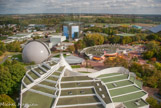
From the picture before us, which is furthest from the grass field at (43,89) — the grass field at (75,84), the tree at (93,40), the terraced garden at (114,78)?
the tree at (93,40)

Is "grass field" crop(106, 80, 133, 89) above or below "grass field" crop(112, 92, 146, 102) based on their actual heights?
above

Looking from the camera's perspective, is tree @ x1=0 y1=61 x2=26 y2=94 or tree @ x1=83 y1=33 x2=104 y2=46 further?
tree @ x1=83 y1=33 x2=104 y2=46

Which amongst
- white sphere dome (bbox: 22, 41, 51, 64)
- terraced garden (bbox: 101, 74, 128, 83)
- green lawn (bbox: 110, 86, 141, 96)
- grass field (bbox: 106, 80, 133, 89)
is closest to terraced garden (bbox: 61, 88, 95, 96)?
green lawn (bbox: 110, 86, 141, 96)

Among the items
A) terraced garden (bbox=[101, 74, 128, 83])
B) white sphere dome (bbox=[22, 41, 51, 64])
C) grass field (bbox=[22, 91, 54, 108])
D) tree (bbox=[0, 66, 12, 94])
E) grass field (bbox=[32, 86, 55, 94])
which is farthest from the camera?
white sphere dome (bbox=[22, 41, 51, 64])

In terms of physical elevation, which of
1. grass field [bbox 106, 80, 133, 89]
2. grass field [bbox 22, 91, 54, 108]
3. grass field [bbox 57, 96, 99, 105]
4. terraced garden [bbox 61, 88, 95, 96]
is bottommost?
grass field [bbox 106, 80, 133, 89]

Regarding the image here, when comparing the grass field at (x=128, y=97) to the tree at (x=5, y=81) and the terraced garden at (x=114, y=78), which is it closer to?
the terraced garden at (x=114, y=78)

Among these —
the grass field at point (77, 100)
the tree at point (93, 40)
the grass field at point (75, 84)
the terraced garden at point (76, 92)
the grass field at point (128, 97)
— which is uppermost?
the tree at point (93, 40)

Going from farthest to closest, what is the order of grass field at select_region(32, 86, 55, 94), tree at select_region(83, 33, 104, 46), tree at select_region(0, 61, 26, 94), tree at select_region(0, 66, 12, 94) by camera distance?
tree at select_region(83, 33, 104, 46)
tree at select_region(0, 61, 26, 94)
tree at select_region(0, 66, 12, 94)
grass field at select_region(32, 86, 55, 94)

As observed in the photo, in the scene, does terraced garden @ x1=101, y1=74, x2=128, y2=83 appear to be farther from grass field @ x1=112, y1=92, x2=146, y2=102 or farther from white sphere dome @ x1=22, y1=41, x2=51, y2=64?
white sphere dome @ x1=22, y1=41, x2=51, y2=64

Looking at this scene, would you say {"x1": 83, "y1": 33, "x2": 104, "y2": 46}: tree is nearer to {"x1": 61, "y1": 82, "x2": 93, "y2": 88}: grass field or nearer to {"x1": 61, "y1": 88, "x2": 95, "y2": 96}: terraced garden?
{"x1": 61, "y1": 82, "x2": 93, "y2": 88}: grass field
